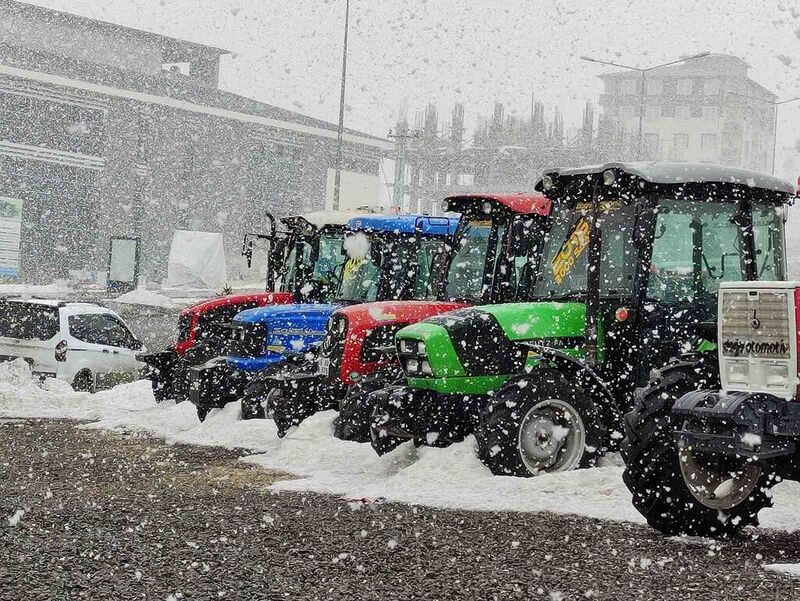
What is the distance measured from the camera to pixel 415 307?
42.3 feet

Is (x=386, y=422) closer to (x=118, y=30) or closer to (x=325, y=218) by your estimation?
(x=325, y=218)

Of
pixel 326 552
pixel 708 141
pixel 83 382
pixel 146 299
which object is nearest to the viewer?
pixel 326 552

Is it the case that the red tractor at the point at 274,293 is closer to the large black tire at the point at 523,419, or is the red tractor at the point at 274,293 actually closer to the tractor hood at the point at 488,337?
the tractor hood at the point at 488,337

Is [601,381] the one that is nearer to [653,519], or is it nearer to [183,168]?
[653,519]

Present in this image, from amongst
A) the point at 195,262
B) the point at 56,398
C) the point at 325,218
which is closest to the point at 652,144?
the point at 195,262

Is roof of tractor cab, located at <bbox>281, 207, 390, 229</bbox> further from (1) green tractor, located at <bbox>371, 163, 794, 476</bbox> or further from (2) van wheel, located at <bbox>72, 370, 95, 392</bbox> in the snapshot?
(1) green tractor, located at <bbox>371, 163, 794, 476</bbox>

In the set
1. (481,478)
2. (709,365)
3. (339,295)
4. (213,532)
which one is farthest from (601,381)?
(339,295)

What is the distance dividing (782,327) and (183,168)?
5047 centimetres

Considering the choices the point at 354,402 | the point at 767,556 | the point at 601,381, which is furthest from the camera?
the point at 354,402

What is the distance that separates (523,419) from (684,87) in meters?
73.4

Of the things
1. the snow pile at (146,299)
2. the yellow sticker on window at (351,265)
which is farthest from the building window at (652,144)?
the yellow sticker on window at (351,265)

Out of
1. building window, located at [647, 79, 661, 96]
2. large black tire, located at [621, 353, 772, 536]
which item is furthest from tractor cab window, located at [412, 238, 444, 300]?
building window, located at [647, 79, 661, 96]

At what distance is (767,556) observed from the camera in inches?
282

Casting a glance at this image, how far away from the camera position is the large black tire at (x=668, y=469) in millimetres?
7480
